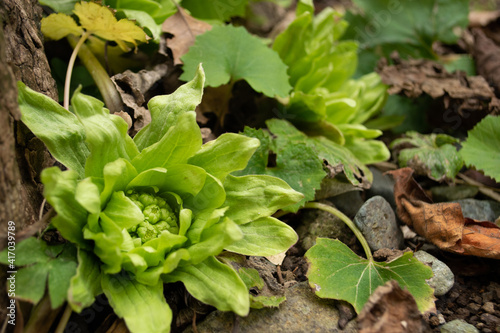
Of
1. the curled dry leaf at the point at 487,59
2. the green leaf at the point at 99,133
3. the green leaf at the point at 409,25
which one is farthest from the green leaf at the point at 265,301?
the green leaf at the point at 409,25

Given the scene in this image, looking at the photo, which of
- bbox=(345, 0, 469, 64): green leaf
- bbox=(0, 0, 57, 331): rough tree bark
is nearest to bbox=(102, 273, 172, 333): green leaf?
bbox=(0, 0, 57, 331): rough tree bark

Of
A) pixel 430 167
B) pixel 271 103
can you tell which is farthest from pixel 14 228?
pixel 430 167

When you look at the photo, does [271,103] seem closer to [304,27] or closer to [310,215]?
[304,27]

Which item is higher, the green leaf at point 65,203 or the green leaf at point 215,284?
the green leaf at point 65,203

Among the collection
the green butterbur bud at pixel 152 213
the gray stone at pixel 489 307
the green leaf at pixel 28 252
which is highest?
the green leaf at pixel 28 252

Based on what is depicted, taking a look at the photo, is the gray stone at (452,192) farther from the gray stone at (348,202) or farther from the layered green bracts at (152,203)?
the layered green bracts at (152,203)

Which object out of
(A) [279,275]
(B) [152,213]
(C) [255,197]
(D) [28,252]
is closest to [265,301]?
(A) [279,275]

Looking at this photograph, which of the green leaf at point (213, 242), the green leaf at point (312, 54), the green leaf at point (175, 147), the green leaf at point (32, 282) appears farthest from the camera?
the green leaf at point (312, 54)
